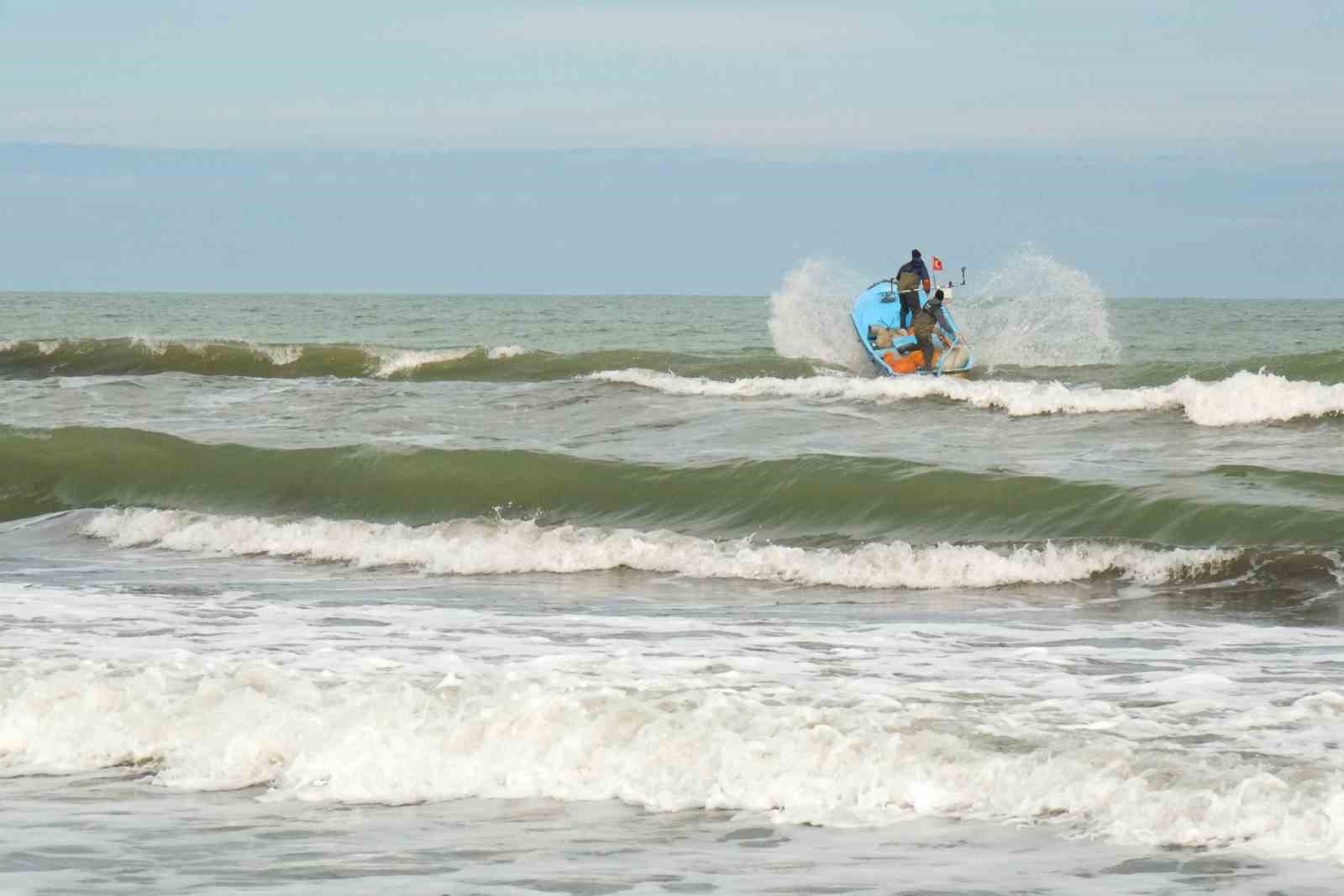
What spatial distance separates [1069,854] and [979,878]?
1.34ft

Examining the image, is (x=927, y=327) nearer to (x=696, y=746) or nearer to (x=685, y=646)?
(x=685, y=646)

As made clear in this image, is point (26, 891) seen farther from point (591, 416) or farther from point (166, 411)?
point (166, 411)

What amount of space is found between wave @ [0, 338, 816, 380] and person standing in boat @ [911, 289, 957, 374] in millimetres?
4836

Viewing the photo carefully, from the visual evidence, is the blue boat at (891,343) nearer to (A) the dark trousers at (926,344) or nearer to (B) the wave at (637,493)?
(A) the dark trousers at (926,344)

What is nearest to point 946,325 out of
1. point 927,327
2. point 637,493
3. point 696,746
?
point 927,327

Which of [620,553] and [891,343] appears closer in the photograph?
[620,553]

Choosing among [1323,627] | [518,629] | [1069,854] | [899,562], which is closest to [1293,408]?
[899,562]

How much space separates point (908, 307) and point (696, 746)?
20304mm

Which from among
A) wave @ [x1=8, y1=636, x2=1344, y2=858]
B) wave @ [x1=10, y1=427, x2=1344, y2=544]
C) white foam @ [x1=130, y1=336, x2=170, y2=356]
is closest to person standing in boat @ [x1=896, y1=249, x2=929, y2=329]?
wave @ [x1=10, y1=427, x2=1344, y2=544]

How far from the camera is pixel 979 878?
16.5ft

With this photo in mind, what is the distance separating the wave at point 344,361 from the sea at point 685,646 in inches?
343

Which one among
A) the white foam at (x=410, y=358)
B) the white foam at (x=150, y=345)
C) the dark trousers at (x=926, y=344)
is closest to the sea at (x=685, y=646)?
the dark trousers at (x=926, y=344)

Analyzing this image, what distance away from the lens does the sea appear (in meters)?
5.46

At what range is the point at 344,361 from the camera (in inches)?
1473
